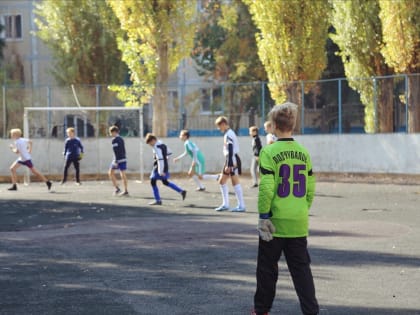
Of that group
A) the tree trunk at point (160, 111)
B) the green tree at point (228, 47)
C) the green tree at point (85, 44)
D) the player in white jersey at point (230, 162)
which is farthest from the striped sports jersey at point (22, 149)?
the green tree at point (228, 47)

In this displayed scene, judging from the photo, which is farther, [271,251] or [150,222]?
[150,222]

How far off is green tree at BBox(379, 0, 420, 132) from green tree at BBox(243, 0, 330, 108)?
3.06 meters

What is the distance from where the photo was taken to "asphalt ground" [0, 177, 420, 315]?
8.54 m

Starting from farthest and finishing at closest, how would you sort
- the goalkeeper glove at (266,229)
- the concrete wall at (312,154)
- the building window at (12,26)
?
the building window at (12,26) < the concrete wall at (312,154) < the goalkeeper glove at (266,229)

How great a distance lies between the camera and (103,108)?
31.7 m

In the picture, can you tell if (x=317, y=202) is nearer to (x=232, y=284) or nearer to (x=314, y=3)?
(x=232, y=284)

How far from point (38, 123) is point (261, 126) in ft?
24.0

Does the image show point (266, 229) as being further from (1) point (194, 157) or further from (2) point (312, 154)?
(2) point (312, 154)

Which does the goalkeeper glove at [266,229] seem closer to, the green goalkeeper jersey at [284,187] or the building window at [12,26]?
the green goalkeeper jersey at [284,187]

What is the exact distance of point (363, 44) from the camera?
30.9m

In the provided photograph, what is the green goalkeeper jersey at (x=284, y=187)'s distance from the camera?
23.7ft

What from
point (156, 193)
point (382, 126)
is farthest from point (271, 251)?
point (382, 126)

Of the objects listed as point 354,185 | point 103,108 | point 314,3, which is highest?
point 314,3

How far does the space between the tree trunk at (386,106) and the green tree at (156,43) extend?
7727mm
